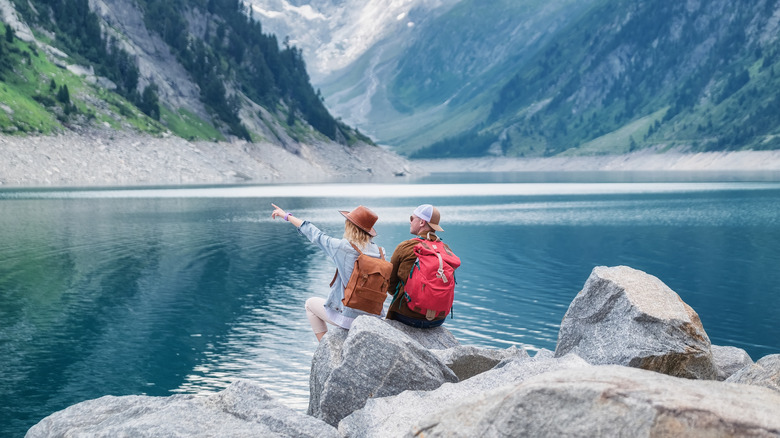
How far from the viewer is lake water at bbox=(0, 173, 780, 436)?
2326 centimetres

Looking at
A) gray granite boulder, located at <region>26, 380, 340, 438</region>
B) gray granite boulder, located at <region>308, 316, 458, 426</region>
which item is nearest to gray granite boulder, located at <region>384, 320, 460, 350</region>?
gray granite boulder, located at <region>308, 316, 458, 426</region>

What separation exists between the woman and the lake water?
4217mm

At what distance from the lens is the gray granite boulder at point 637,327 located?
14289 mm

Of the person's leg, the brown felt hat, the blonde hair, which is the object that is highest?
the brown felt hat

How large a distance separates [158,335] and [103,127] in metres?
148

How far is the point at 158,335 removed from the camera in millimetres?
27844

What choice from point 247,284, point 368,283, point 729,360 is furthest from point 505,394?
point 247,284

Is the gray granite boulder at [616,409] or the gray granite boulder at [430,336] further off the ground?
the gray granite boulder at [616,409]

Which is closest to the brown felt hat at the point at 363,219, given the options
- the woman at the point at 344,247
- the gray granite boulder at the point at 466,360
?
the woman at the point at 344,247

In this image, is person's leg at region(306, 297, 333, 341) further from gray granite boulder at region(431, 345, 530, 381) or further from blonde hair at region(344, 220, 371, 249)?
gray granite boulder at region(431, 345, 530, 381)

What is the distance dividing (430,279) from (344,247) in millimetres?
1746

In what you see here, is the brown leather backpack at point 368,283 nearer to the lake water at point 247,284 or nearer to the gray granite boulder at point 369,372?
the gray granite boulder at point 369,372

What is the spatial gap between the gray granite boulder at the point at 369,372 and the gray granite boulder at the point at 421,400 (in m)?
0.65

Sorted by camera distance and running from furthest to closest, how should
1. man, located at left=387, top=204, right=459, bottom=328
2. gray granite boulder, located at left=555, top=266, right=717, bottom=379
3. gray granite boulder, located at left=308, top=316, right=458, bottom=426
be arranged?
1. man, located at left=387, top=204, right=459, bottom=328
2. gray granite boulder, located at left=555, top=266, right=717, bottom=379
3. gray granite boulder, located at left=308, top=316, right=458, bottom=426
